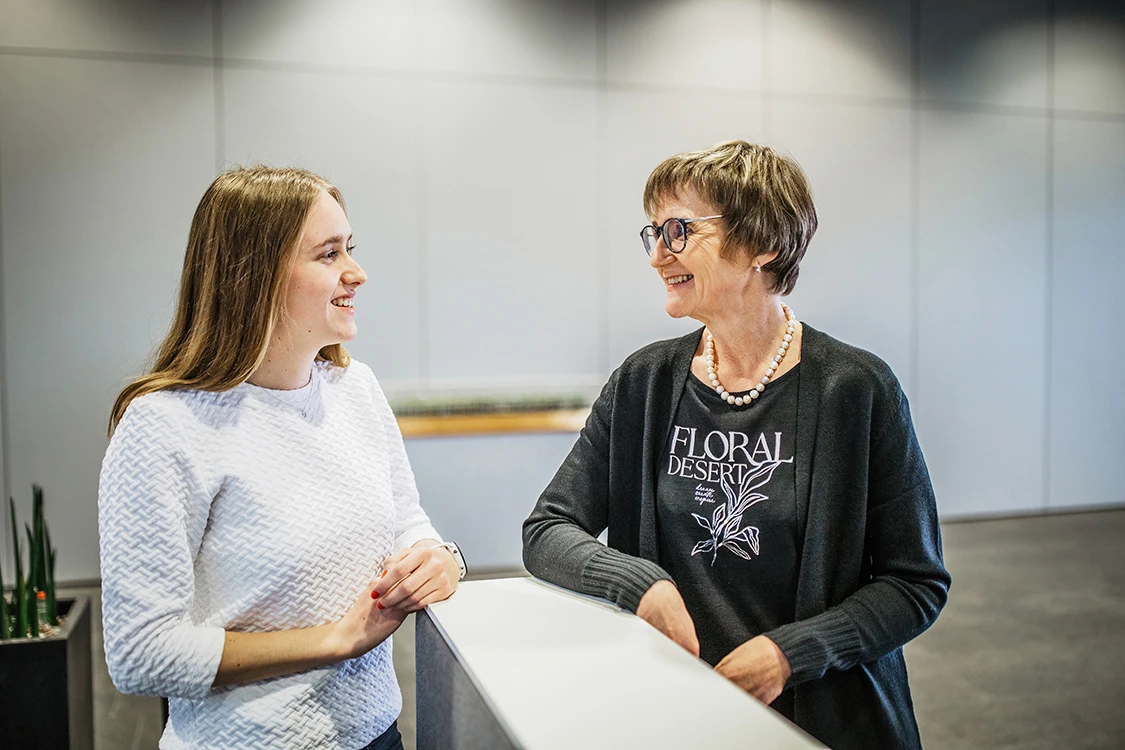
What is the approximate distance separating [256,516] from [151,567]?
5.7 inches

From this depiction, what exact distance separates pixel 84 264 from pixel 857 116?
4256mm

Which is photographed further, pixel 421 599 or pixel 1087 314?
pixel 1087 314

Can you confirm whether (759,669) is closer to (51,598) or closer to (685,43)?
(51,598)

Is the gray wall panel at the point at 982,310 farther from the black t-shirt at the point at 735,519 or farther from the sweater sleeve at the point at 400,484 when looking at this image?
the sweater sleeve at the point at 400,484

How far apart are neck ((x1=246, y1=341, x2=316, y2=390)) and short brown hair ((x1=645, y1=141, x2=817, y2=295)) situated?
65 cm

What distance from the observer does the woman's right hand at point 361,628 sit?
125 centimetres

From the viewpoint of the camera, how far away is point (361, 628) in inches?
49.6

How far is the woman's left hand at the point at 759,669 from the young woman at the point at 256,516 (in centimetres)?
42

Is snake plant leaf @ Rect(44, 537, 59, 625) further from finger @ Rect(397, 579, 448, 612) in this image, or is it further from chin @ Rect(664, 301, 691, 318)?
chin @ Rect(664, 301, 691, 318)

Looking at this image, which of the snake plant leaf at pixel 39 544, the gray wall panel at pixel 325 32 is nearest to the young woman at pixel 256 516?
the snake plant leaf at pixel 39 544

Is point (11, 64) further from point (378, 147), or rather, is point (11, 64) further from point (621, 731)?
point (621, 731)

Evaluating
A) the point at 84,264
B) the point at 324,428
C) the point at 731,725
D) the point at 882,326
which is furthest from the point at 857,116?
the point at 731,725

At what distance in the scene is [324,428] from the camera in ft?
4.49

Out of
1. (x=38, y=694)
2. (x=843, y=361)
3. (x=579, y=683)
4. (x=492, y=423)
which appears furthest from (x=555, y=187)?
(x=579, y=683)
